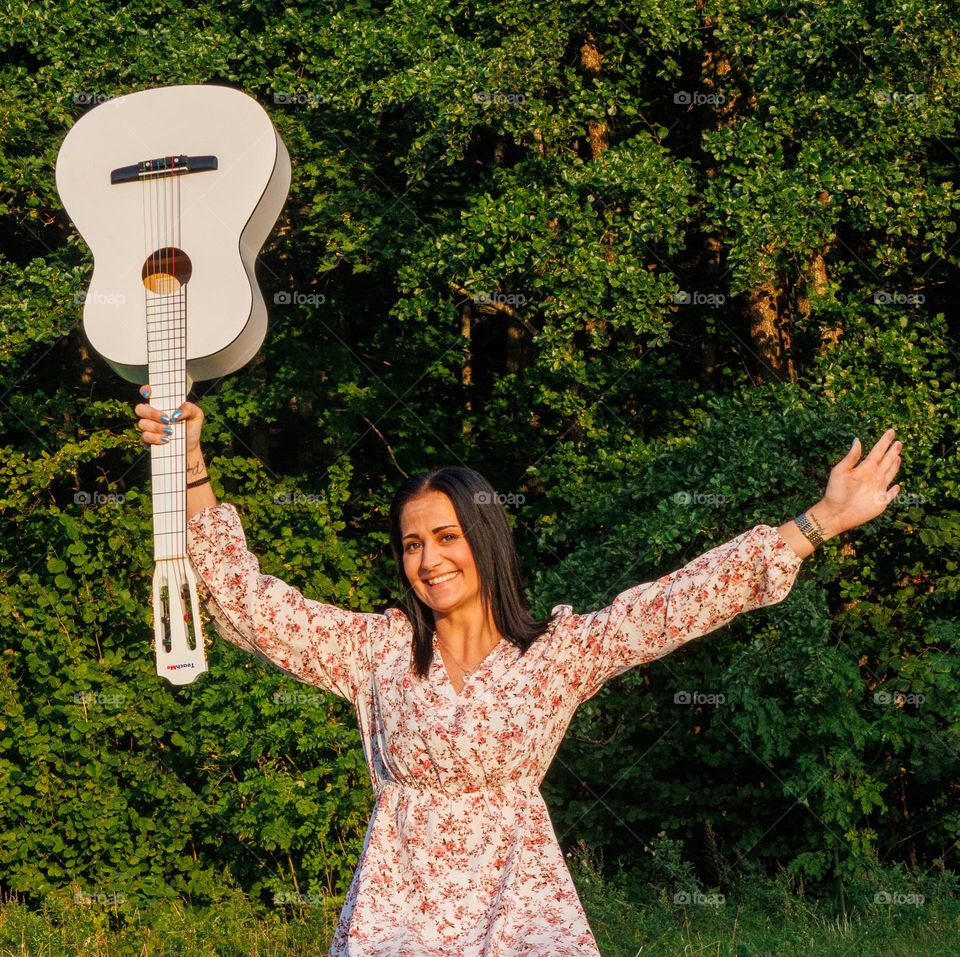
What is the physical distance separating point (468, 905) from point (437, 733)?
0.34 meters

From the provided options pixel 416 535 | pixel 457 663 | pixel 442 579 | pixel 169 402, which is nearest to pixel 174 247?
pixel 169 402

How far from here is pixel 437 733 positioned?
277 centimetres

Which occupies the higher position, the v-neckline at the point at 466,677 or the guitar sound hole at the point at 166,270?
the guitar sound hole at the point at 166,270

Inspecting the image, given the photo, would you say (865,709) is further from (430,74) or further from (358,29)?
(358,29)

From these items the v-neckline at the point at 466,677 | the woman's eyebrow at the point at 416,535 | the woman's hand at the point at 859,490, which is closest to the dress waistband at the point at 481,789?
the v-neckline at the point at 466,677

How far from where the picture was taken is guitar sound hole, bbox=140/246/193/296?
3.13 metres

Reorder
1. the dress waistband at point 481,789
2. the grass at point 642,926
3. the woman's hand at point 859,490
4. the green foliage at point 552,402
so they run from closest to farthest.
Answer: the woman's hand at point 859,490, the dress waistband at point 481,789, the grass at point 642,926, the green foliage at point 552,402

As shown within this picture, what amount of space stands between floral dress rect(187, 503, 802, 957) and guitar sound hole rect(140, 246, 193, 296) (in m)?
0.55

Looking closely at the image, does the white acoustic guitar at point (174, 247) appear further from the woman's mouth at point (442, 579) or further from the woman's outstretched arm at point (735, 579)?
the woman's outstretched arm at point (735, 579)

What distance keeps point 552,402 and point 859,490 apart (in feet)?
18.9

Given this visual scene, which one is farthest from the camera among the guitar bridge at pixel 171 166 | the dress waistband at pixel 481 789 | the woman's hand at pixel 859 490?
the guitar bridge at pixel 171 166

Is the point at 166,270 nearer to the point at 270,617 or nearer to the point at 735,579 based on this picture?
the point at 270,617

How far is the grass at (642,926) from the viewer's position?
5.96 meters

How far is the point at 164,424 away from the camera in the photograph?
2881 mm
